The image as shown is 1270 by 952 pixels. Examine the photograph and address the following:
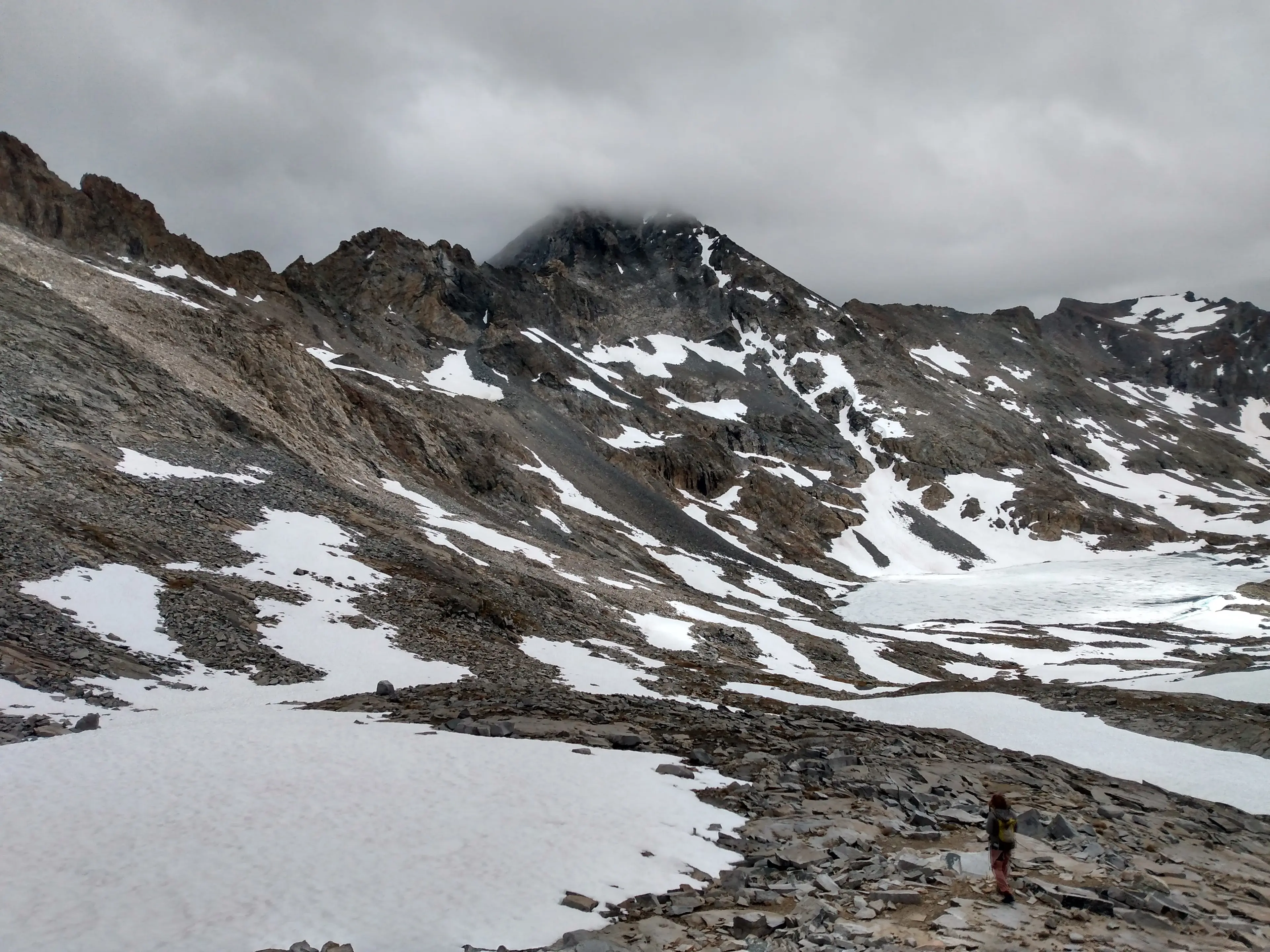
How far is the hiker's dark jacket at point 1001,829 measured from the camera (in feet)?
34.2

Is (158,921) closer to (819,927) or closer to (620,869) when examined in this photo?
(620,869)

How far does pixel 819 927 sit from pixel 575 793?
18.1ft

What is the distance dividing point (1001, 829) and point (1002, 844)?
0.77 feet

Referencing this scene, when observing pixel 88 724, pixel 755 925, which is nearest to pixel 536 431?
pixel 88 724

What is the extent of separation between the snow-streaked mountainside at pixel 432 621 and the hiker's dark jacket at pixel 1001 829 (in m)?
2.62

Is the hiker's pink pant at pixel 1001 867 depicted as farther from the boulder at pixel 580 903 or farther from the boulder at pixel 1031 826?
the boulder at pixel 580 903

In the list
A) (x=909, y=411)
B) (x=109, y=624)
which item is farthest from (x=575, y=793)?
(x=909, y=411)

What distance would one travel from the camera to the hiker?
1009 centimetres

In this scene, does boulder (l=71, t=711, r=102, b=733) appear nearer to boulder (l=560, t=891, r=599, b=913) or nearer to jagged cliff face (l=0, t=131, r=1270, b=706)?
jagged cliff face (l=0, t=131, r=1270, b=706)

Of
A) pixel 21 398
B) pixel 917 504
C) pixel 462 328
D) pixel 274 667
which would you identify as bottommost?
pixel 274 667

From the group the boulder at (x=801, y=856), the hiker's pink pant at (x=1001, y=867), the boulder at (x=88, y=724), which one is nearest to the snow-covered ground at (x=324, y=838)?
the boulder at (x=88, y=724)

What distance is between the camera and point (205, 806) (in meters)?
11.7

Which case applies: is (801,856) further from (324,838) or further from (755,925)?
(324,838)

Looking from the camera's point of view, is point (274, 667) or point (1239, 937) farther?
point (274, 667)
